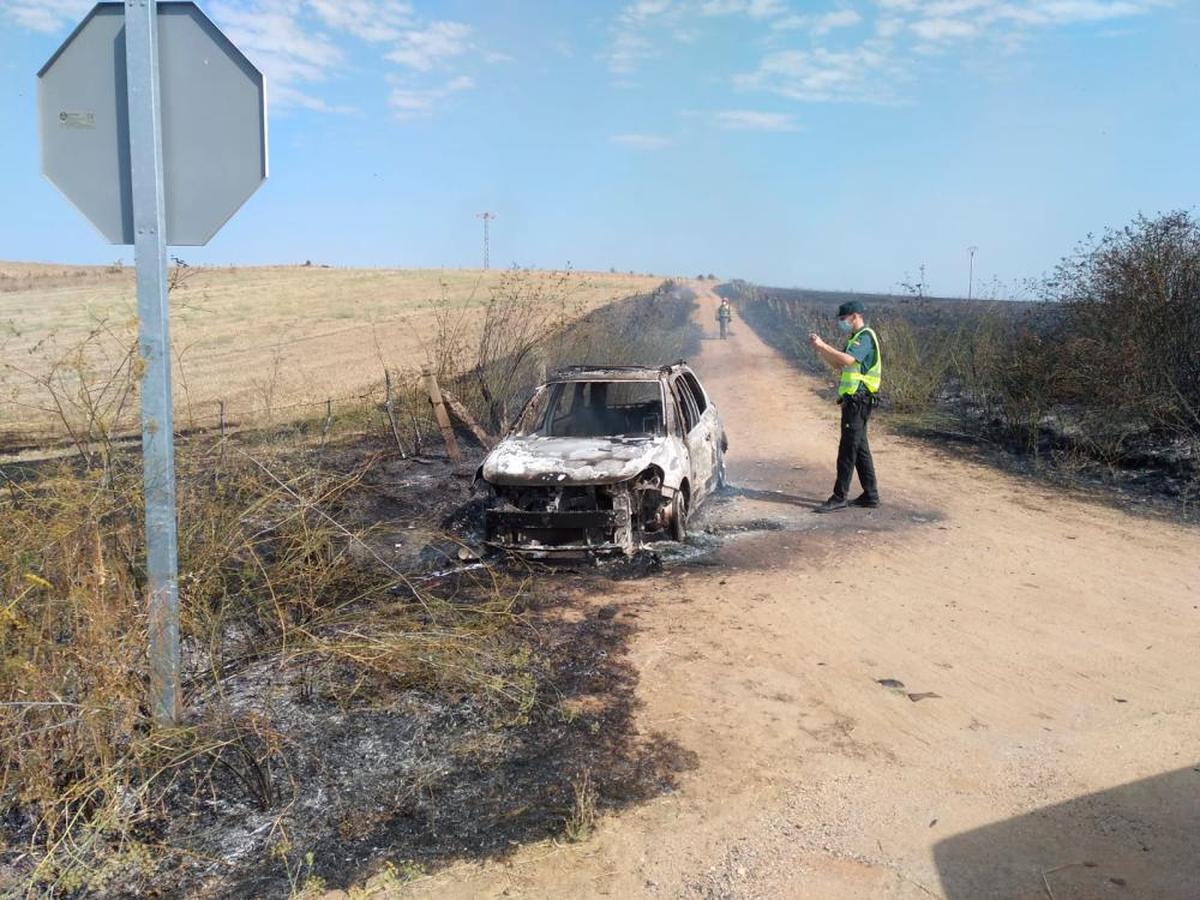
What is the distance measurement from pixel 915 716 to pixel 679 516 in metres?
3.29

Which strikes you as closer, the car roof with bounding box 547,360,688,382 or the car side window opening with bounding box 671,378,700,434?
the car roof with bounding box 547,360,688,382

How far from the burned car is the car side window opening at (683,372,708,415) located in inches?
5.6

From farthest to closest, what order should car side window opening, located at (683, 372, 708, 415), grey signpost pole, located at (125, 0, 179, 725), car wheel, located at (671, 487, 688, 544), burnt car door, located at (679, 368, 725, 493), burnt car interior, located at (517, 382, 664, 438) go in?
car side window opening, located at (683, 372, 708, 415) < burnt car door, located at (679, 368, 725, 493) < burnt car interior, located at (517, 382, 664, 438) < car wheel, located at (671, 487, 688, 544) < grey signpost pole, located at (125, 0, 179, 725)

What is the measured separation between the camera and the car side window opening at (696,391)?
913 centimetres

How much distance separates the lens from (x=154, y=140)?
3525 mm

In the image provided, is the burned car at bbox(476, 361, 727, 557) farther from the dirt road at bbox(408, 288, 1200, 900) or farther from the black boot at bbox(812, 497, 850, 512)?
the black boot at bbox(812, 497, 850, 512)

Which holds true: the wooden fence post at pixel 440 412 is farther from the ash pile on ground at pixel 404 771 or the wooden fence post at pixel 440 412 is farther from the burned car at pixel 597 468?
the ash pile on ground at pixel 404 771

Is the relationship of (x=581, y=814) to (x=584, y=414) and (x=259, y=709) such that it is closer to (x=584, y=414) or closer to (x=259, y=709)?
(x=259, y=709)

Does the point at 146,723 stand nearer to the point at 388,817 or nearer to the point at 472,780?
the point at 388,817

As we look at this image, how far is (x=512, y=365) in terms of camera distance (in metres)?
11.9

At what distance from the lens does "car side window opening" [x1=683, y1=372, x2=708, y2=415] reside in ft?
30.0

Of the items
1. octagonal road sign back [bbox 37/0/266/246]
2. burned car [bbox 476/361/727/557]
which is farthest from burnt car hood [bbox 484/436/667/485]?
octagonal road sign back [bbox 37/0/266/246]

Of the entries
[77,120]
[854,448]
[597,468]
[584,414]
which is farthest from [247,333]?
[77,120]

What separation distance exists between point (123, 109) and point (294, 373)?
20010 millimetres
